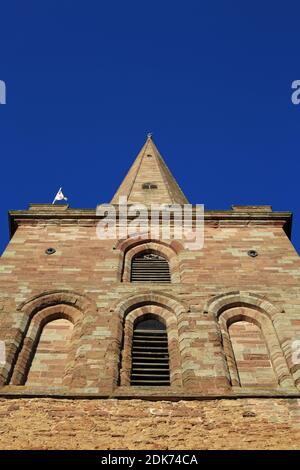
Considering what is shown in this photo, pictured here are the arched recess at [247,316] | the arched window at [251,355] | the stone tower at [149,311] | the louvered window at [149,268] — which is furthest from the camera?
the louvered window at [149,268]

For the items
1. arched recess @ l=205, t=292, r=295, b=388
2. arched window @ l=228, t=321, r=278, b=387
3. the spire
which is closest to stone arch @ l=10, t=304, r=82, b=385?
arched recess @ l=205, t=292, r=295, b=388

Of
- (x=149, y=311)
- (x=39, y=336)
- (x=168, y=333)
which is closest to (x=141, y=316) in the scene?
(x=149, y=311)

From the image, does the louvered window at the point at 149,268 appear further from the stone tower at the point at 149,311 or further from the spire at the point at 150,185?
the spire at the point at 150,185

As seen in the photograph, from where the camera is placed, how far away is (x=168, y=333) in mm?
13164

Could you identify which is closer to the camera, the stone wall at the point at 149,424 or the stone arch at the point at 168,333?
the stone wall at the point at 149,424

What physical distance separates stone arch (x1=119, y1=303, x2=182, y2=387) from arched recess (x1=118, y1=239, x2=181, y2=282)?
6.81 feet

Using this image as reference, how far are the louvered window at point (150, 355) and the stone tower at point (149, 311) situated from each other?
21mm

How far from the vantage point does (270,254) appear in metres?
16.5

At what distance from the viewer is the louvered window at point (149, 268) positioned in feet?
52.6

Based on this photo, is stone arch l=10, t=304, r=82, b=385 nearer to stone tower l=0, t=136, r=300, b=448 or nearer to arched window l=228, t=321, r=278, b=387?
stone tower l=0, t=136, r=300, b=448

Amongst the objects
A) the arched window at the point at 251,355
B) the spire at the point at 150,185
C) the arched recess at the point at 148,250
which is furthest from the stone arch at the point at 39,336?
the spire at the point at 150,185

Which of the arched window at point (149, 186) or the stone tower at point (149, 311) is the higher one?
the arched window at point (149, 186)

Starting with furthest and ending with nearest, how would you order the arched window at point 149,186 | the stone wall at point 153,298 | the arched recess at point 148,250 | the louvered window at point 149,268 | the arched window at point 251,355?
the arched window at point 149,186 < the arched recess at point 148,250 < the louvered window at point 149,268 < the arched window at point 251,355 < the stone wall at point 153,298

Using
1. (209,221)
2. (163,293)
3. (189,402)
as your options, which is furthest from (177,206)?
(189,402)
